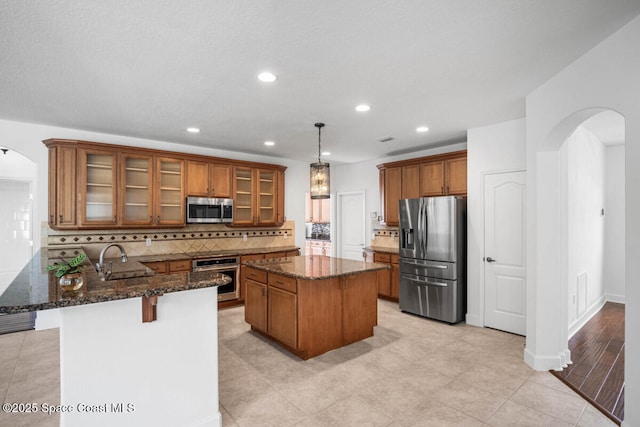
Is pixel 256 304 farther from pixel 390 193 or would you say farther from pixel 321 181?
pixel 390 193

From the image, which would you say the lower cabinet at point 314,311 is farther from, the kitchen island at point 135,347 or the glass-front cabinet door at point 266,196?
the glass-front cabinet door at point 266,196

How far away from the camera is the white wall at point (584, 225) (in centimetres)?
379

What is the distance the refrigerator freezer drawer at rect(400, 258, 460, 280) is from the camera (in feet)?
14.4

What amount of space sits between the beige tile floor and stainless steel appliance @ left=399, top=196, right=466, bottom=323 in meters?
0.57

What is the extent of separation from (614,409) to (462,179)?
293 centimetres

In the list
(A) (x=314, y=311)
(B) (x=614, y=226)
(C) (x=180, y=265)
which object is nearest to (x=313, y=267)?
(A) (x=314, y=311)

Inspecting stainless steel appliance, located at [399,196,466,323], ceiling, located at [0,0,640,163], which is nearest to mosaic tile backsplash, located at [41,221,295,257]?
ceiling, located at [0,0,640,163]

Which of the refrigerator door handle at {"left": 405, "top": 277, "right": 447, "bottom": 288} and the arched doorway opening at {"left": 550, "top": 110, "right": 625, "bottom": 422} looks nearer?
the arched doorway opening at {"left": 550, "top": 110, "right": 625, "bottom": 422}

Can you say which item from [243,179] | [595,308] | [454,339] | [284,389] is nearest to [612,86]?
[454,339]

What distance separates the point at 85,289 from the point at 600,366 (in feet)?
14.2

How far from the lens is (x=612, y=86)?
2.17 metres

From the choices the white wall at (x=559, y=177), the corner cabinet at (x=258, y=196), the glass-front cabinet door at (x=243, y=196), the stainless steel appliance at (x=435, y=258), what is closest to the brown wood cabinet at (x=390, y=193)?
the stainless steel appliance at (x=435, y=258)

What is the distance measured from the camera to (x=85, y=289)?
75.8 inches

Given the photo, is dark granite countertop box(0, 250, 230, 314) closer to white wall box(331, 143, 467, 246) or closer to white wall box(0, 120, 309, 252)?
white wall box(0, 120, 309, 252)
